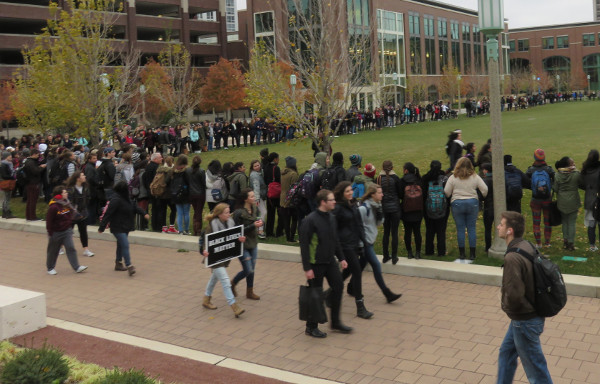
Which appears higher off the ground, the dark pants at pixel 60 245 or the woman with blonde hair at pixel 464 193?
the woman with blonde hair at pixel 464 193

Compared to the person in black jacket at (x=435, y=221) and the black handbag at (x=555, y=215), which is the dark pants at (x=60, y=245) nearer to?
the person in black jacket at (x=435, y=221)

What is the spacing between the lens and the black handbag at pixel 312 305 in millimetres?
7422

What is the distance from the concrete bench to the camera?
7852 mm

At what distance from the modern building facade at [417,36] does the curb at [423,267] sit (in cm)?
4841

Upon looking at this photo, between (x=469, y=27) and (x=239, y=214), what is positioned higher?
(x=469, y=27)

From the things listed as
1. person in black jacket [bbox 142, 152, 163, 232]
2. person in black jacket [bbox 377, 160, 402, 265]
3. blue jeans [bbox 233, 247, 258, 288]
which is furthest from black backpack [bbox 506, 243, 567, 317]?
person in black jacket [bbox 142, 152, 163, 232]

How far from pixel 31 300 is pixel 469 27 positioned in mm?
92799

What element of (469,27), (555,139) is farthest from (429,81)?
(555,139)

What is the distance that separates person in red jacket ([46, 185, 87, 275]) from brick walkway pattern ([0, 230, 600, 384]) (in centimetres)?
33

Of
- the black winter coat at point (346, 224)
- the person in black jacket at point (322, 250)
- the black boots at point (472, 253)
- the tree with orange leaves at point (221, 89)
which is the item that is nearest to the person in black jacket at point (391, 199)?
the black boots at point (472, 253)

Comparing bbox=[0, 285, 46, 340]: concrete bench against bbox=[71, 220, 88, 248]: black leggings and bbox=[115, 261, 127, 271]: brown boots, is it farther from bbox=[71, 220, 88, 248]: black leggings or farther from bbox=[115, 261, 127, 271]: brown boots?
bbox=[71, 220, 88, 248]: black leggings

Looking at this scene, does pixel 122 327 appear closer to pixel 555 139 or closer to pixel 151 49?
pixel 555 139

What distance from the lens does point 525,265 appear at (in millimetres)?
5230

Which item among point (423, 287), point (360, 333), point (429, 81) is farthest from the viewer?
point (429, 81)
